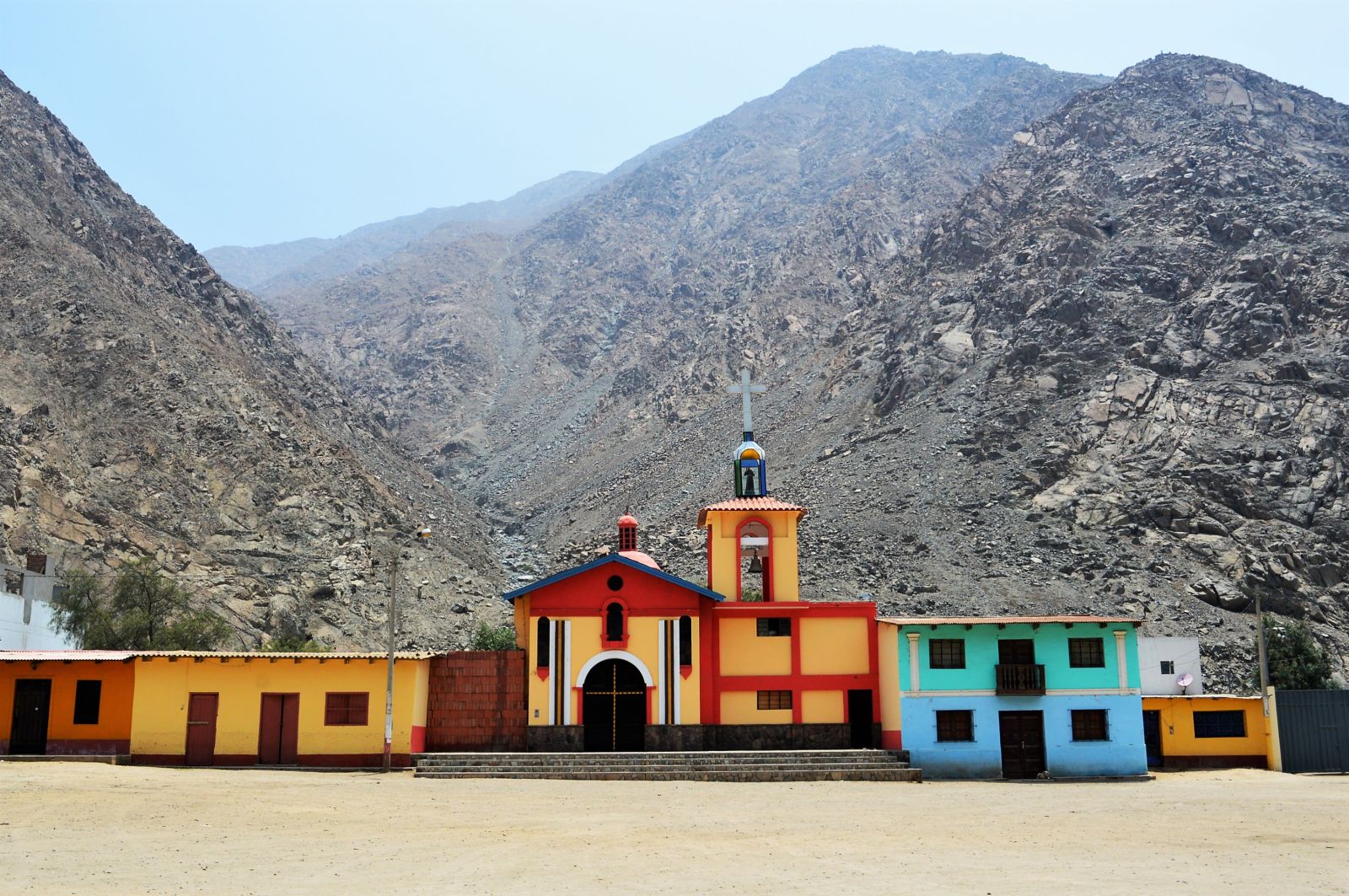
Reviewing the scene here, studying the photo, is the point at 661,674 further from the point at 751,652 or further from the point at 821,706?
the point at 821,706

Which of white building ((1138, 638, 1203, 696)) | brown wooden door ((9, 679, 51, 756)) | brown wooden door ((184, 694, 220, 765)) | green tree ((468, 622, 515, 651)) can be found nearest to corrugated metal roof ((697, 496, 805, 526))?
brown wooden door ((184, 694, 220, 765))

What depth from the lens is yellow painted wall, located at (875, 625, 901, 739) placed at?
34156 millimetres

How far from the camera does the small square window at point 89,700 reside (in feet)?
109

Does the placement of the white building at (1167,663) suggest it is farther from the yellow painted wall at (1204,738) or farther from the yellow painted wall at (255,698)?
the yellow painted wall at (255,698)

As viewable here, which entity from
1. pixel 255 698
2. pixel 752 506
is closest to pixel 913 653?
pixel 752 506

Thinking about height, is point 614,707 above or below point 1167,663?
below

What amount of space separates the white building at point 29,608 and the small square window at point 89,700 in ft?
55.4

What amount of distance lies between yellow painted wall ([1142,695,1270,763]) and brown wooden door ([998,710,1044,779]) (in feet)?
17.1

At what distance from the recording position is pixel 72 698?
33.2 m

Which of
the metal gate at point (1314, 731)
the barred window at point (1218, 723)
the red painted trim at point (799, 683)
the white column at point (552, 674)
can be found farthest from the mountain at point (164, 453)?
the metal gate at point (1314, 731)

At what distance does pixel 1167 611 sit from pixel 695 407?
58.3 metres

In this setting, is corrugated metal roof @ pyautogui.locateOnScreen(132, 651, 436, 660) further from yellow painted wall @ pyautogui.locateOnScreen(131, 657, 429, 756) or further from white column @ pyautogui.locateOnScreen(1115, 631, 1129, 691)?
white column @ pyautogui.locateOnScreen(1115, 631, 1129, 691)

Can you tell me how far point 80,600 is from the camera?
2180 inches

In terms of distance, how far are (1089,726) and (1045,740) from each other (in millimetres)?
1335
